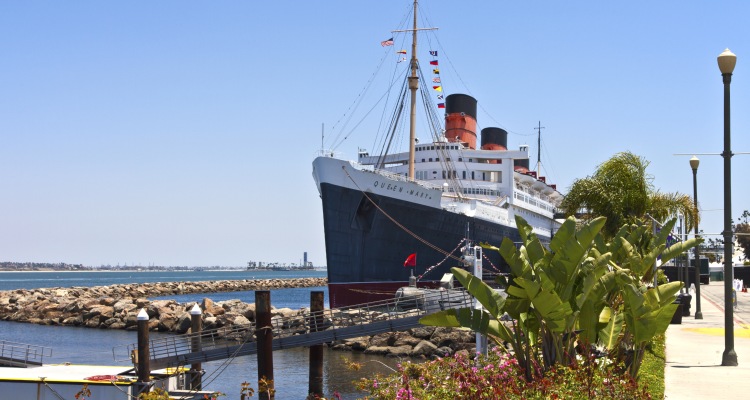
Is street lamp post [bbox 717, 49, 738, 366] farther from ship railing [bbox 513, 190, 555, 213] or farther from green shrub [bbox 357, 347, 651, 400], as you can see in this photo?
ship railing [bbox 513, 190, 555, 213]

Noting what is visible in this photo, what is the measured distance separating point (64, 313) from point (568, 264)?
4677 centimetres

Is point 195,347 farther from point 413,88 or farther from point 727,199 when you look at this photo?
point 413,88

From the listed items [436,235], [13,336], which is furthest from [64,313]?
[436,235]

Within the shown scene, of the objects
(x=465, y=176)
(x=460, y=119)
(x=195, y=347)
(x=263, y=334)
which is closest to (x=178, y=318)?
(x=465, y=176)

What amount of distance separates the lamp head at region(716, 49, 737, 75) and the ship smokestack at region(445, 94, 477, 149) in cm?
4058

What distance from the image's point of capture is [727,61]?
15789 mm

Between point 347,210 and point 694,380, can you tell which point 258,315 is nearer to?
point 694,380

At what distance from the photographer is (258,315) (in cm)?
1897

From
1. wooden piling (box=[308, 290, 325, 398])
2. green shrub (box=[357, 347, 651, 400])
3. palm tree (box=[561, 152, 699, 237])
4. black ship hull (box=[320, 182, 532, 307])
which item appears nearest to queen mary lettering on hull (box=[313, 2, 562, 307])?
black ship hull (box=[320, 182, 532, 307])

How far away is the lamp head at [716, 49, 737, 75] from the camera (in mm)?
15767

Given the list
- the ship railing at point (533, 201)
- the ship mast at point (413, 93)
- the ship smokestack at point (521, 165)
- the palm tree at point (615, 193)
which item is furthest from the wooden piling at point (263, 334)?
the ship smokestack at point (521, 165)

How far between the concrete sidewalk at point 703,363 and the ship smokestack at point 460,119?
30962mm

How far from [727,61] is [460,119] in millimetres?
41615

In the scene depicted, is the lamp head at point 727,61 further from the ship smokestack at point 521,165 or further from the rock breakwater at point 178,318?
the ship smokestack at point 521,165
